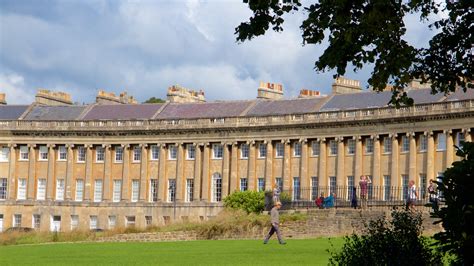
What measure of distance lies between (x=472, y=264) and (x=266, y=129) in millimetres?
63372

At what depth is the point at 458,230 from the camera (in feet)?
56.7

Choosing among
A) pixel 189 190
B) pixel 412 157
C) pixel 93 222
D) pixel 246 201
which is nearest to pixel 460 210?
pixel 246 201

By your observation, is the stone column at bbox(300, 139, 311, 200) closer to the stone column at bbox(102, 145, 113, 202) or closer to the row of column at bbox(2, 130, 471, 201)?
the row of column at bbox(2, 130, 471, 201)

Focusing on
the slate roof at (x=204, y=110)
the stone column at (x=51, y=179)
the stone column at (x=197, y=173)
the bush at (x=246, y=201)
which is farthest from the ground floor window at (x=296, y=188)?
the stone column at (x=51, y=179)

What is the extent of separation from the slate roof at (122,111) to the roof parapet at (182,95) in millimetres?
2567

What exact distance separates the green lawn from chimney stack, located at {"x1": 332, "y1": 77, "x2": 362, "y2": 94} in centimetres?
3797

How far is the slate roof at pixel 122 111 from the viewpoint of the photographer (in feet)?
295

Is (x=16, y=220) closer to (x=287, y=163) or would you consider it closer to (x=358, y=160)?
(x=287, y=163)

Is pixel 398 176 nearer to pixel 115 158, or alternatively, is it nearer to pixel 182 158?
pixel 182 158

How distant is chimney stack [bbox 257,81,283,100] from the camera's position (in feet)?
286

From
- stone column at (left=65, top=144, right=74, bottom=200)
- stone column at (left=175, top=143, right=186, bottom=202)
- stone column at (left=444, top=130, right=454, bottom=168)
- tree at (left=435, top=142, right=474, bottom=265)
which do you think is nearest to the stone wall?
stone column at (left=444, top=130, right=454, bottom=168)

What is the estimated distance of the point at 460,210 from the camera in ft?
56.4

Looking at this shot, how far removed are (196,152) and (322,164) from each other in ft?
37.5

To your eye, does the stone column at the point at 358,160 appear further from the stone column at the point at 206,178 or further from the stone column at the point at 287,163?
the stone column at the point at 206,178
